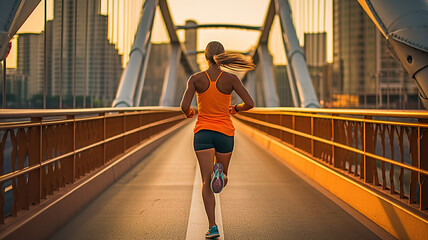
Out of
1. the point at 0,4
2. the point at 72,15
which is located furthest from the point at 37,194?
the point at 72,15

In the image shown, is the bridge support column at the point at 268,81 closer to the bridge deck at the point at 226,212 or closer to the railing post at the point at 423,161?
the bridge deck at the point at 226,212

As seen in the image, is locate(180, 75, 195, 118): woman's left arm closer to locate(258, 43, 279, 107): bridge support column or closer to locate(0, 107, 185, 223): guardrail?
locate(0, 107, 185, 223): guardrail

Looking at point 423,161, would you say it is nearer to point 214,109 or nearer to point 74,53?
point 214,109

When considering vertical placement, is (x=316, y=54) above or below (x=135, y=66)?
above

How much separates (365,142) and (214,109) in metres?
2.57

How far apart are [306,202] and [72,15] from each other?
44.3ft

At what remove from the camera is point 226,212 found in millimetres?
5324

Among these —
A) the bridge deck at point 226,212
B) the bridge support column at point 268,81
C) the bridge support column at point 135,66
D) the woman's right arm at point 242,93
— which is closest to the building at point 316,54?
the bridge support column at point 268,81

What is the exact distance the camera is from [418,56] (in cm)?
699

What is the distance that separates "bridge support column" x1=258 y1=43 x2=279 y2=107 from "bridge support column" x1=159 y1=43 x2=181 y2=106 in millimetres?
9031

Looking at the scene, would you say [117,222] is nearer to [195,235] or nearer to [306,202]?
[195,235]

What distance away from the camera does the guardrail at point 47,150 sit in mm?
3896

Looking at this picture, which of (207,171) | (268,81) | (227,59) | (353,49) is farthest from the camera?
(353,49)

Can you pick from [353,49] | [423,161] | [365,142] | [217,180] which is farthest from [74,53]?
[353,49]
